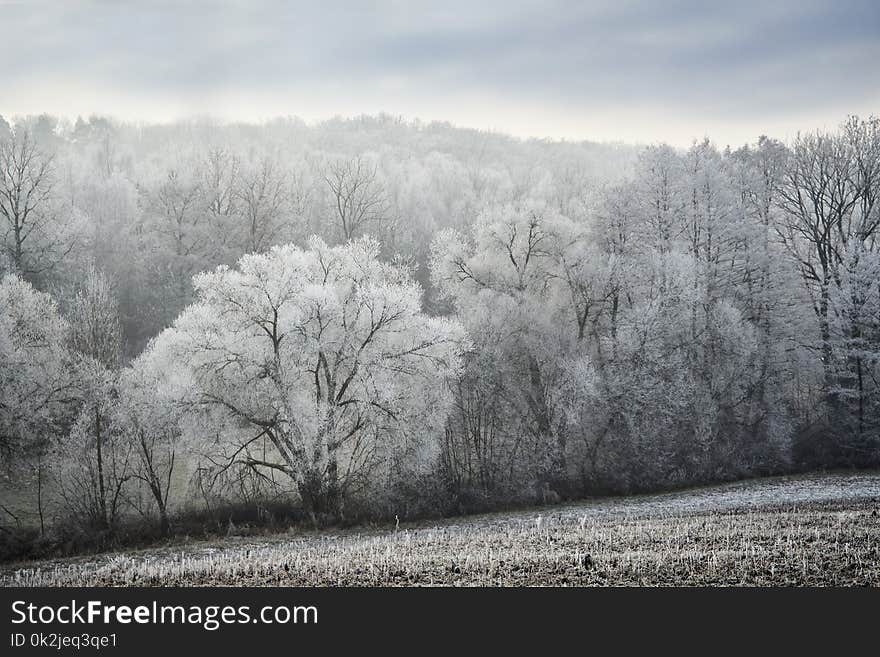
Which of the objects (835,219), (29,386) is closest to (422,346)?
(29,386)

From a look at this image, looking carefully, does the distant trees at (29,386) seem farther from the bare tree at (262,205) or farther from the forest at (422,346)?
the bare tree at (262,205)

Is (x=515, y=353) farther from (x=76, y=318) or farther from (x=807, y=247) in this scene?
(x=807, y=247)

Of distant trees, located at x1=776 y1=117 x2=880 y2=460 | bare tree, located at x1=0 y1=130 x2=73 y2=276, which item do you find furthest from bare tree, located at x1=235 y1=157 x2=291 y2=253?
distant trees, located at x1=776 y1=117 x2=880 y2=460

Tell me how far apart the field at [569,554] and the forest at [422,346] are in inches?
169

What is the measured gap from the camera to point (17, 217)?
42281 millimetres

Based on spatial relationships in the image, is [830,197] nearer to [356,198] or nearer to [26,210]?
[356,198]

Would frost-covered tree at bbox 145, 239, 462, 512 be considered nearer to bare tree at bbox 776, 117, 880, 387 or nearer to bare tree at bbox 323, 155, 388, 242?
bare tree at bbox 776, 117, 880, 387

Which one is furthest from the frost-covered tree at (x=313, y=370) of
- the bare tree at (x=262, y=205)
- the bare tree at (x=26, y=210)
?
the bare tree at (x=262, y=205)

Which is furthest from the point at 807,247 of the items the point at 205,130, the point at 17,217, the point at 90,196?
the point at 205,130

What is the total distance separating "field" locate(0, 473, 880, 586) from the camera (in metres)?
13.6

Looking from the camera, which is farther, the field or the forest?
the forest

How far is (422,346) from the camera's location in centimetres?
3009

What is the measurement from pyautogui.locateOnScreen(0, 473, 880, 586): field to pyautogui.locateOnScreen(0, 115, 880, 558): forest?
430 centimetres

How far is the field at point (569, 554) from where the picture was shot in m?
13.6
